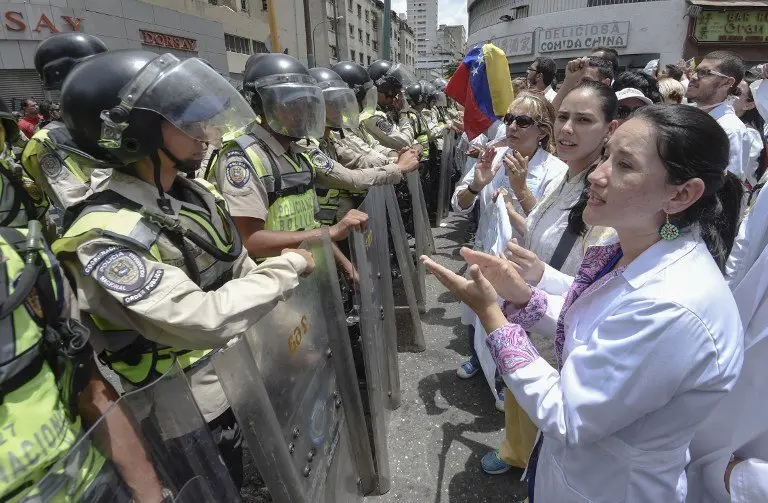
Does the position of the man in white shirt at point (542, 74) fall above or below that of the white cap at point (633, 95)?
above

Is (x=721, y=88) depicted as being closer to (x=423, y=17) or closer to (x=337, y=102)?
(x=337, y=102)

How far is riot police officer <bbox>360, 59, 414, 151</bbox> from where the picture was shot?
564 centimetres

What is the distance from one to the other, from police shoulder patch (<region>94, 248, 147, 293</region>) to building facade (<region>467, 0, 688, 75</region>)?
23940 mm

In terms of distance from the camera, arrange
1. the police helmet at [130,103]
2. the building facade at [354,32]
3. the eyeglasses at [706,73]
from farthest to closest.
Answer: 1. the building facade at [354,32]
2. the eyeglasses at [706,73]
3. the police helmet at [130,103]

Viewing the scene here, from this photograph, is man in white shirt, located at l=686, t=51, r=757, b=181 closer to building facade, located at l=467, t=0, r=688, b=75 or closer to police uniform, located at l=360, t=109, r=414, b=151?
police uniform, located at l=360, t=109, r=414, b=151

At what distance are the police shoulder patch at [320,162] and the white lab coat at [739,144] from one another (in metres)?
2.85

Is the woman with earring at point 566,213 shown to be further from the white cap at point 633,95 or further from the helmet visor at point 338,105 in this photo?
the helmet visor at point 338,105

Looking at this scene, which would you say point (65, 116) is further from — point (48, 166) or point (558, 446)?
point (48, 166)

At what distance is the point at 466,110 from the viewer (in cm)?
480

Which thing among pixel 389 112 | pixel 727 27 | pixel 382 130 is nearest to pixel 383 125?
pixel 382 130

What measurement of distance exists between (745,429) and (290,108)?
2381 mm

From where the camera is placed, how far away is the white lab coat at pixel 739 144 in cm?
329

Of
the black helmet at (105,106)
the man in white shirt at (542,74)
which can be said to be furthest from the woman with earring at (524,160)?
the man in white shirt at (542,74)

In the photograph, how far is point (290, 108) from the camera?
2.44m
